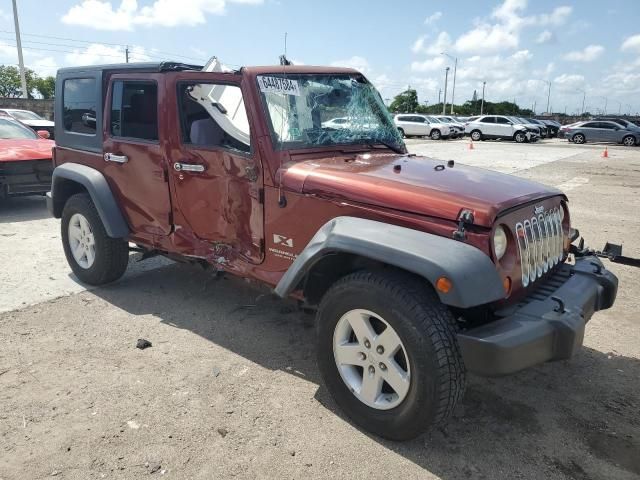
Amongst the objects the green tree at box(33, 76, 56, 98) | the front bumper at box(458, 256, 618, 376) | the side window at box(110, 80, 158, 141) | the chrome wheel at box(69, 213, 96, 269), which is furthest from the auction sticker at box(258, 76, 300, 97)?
the green tree at box(33, 76, 56, 98)

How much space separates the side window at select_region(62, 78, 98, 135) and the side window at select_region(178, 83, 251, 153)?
126cm

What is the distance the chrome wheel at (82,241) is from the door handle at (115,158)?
2.20 ft

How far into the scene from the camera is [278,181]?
3.41 meters

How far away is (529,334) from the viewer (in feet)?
8.30

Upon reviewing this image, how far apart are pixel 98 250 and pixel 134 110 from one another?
4.37 feet

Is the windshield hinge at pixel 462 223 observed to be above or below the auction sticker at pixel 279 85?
below

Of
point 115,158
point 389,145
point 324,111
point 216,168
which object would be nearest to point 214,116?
point 216,168

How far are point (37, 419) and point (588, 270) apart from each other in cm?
339

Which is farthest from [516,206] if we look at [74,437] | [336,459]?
[74,437]

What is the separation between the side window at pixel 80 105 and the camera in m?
4.77

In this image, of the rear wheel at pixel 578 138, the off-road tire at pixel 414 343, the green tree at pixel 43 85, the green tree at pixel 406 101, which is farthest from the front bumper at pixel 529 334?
the green tree at pixel 43 85

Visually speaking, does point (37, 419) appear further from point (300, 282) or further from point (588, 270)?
point (588, 270)

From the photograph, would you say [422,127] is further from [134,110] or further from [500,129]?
[134,110]

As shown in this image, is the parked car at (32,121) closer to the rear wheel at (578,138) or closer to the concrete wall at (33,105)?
the concrete wall at (33,105)
